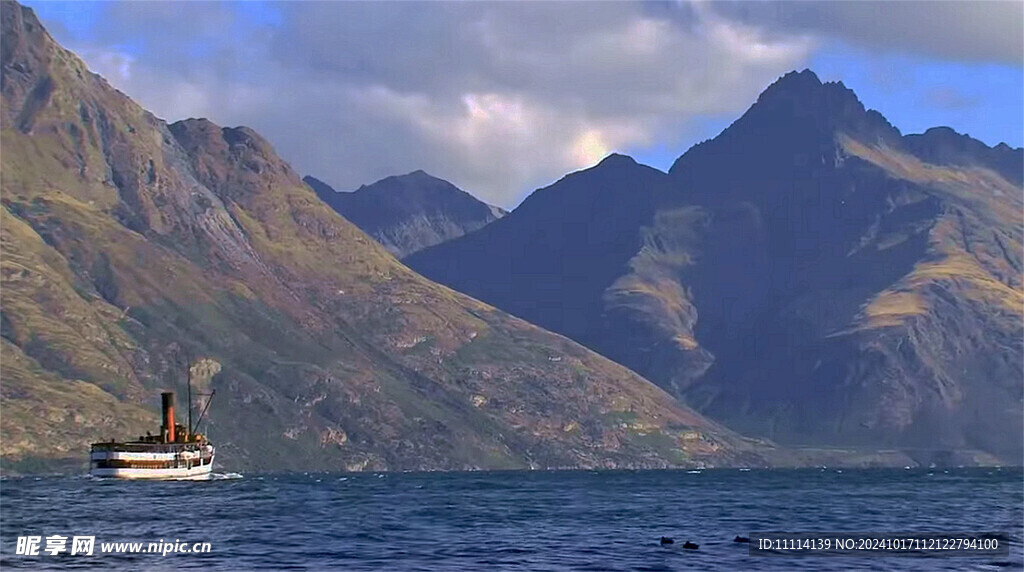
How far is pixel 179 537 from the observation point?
16238cm

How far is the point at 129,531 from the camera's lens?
17088 centimetres

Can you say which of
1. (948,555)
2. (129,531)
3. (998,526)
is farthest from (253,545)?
(998,526)

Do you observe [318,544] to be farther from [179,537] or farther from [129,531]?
[129,531]

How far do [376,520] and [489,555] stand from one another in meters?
61.2

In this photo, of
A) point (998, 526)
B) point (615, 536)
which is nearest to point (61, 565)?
point (615, 536)

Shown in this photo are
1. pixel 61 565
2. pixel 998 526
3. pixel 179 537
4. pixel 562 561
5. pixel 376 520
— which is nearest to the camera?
pixel 61 565

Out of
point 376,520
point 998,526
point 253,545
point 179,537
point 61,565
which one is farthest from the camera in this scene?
point 376,520

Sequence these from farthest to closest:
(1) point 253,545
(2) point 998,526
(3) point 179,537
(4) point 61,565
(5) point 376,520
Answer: (5) point 376,520
(2) point 998,526
(3) point 179,537
(1) point 253,545
(4) point 61,565

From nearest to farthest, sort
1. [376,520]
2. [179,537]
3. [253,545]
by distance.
Result: [253,545]
[179,537]
[376,520]

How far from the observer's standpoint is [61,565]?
399 feet

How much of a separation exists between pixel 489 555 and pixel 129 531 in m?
54.5

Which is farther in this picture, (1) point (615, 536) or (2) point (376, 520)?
(2) point (376, 520)

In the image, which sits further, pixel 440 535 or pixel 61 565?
pixel 440 535

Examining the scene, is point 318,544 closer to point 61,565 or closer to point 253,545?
point 253,545
